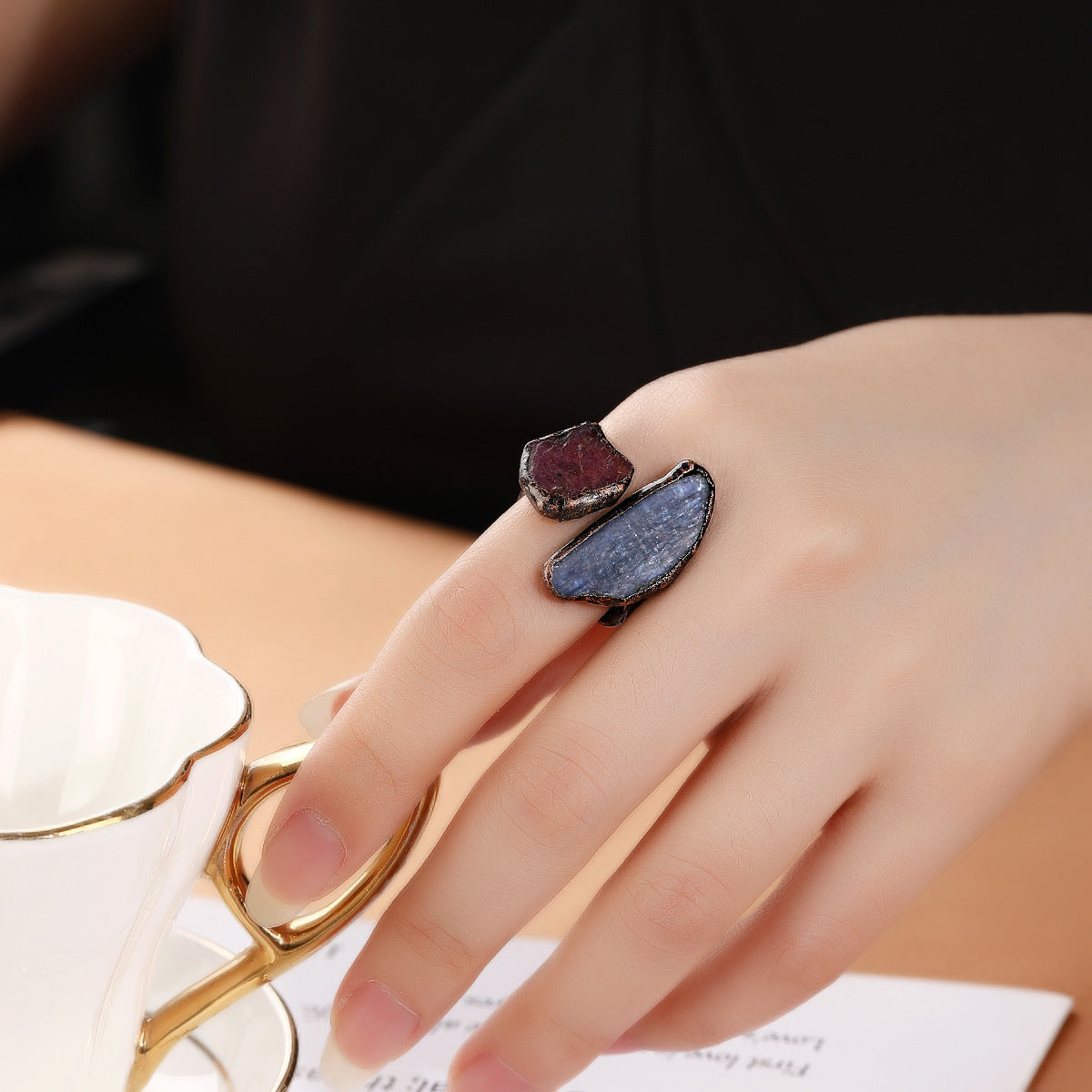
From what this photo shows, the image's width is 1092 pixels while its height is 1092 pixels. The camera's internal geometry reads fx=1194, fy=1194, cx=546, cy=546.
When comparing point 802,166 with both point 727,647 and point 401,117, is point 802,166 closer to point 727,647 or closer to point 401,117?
point 401,117

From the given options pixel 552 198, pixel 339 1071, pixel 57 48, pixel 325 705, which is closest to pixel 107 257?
pixel 57 48

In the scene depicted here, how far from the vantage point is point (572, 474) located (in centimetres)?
40

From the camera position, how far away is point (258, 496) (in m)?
0.92

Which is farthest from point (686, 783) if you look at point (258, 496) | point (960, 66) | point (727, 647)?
point (960, 66)

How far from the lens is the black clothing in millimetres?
899

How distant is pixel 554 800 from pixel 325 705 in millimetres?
110

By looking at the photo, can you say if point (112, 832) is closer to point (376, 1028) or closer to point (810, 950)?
point (376, 1028)

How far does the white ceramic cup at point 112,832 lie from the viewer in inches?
12.9

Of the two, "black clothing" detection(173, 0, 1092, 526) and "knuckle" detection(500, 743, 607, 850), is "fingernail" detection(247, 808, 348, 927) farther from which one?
"black clothing" detection(173, 0, 1092, 526)

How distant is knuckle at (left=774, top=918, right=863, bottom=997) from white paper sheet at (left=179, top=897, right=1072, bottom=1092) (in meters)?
0.05

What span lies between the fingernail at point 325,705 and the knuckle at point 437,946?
0.29ft

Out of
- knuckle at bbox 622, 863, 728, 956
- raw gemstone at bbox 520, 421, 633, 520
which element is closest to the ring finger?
knuckle at bbox 622, 863, 728, 956

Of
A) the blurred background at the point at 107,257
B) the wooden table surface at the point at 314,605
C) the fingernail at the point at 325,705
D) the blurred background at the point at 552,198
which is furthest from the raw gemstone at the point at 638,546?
the blurred background at the point at 107,257

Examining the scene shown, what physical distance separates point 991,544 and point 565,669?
0.60ft
